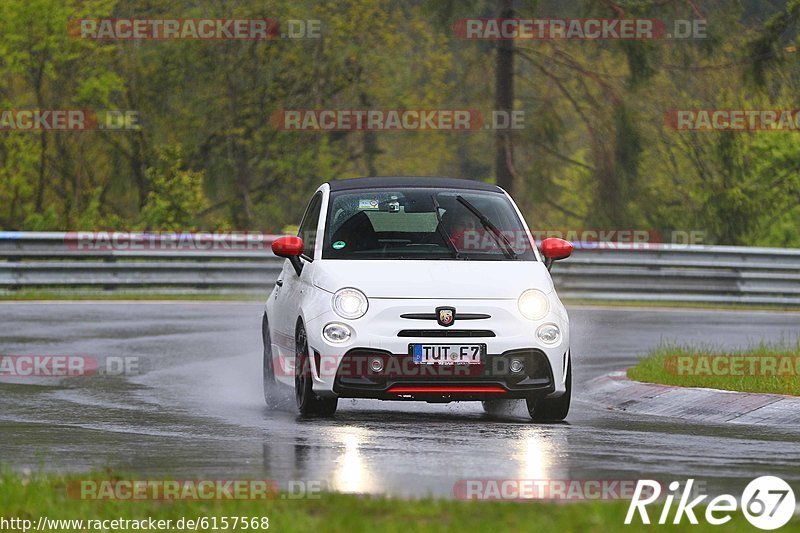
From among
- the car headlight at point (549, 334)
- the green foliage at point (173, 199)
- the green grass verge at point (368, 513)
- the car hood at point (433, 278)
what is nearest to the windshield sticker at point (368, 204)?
the car hood at point (433, 278)

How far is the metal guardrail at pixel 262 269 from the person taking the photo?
89.4 feet

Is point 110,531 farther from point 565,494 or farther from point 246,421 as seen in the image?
point 246,421

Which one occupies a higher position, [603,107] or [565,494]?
[603,107]

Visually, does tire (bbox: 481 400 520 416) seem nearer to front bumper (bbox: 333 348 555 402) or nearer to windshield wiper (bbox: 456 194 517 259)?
windshield wiper (bbox: 456 194 517 259)

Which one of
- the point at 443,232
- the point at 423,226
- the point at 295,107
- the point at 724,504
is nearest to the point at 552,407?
the point at 443,232

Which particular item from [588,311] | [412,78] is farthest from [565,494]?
[412,78]

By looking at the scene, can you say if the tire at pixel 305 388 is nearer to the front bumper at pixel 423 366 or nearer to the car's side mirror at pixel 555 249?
the front bumper at pixel 423 366

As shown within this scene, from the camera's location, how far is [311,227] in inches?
517

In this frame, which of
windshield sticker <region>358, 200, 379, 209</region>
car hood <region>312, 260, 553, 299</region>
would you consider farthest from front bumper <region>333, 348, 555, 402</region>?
windshield sticker <region>358, 200, 379, 209</region>

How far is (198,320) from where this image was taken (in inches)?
895

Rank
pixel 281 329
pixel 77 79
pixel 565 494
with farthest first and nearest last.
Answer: pixel 77 79 < pixel 281 329 < pixel 565 494

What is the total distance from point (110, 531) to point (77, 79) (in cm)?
3400

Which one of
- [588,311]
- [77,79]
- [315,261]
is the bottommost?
[588,311]

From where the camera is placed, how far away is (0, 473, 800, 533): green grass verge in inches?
266
